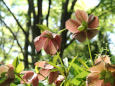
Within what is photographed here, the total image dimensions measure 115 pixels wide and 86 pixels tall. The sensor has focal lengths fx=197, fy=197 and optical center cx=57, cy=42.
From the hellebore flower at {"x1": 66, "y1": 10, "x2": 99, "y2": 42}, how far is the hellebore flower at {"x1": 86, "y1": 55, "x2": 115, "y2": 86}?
0.15m

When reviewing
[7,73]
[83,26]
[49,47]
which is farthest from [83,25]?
[7,73]

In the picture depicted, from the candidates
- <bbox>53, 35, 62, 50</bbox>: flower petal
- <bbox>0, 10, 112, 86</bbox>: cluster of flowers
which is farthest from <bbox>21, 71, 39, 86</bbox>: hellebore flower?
<bbox>53, 35, 62, 50</bbox>: flower petal

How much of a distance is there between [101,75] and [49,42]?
190mm

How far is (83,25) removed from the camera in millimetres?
518

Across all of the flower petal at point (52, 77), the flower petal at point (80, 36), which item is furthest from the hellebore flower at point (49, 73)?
the flower petal at point (80, 36)

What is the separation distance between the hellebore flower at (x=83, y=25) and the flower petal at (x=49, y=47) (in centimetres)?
6

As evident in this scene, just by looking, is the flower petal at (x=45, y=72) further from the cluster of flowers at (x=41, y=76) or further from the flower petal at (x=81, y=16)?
the flower petal at (x=81, y=16)

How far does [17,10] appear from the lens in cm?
775

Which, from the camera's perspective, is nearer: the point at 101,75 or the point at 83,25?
the point at 101,75

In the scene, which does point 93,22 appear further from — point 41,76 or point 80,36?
point 41,76

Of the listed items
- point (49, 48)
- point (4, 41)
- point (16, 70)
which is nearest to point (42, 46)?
point (49, 48)

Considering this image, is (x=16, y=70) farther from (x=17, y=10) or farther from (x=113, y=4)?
(x=17, y=10)

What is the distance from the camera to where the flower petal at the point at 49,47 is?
1.69ft

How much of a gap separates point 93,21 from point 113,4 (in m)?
4.37
